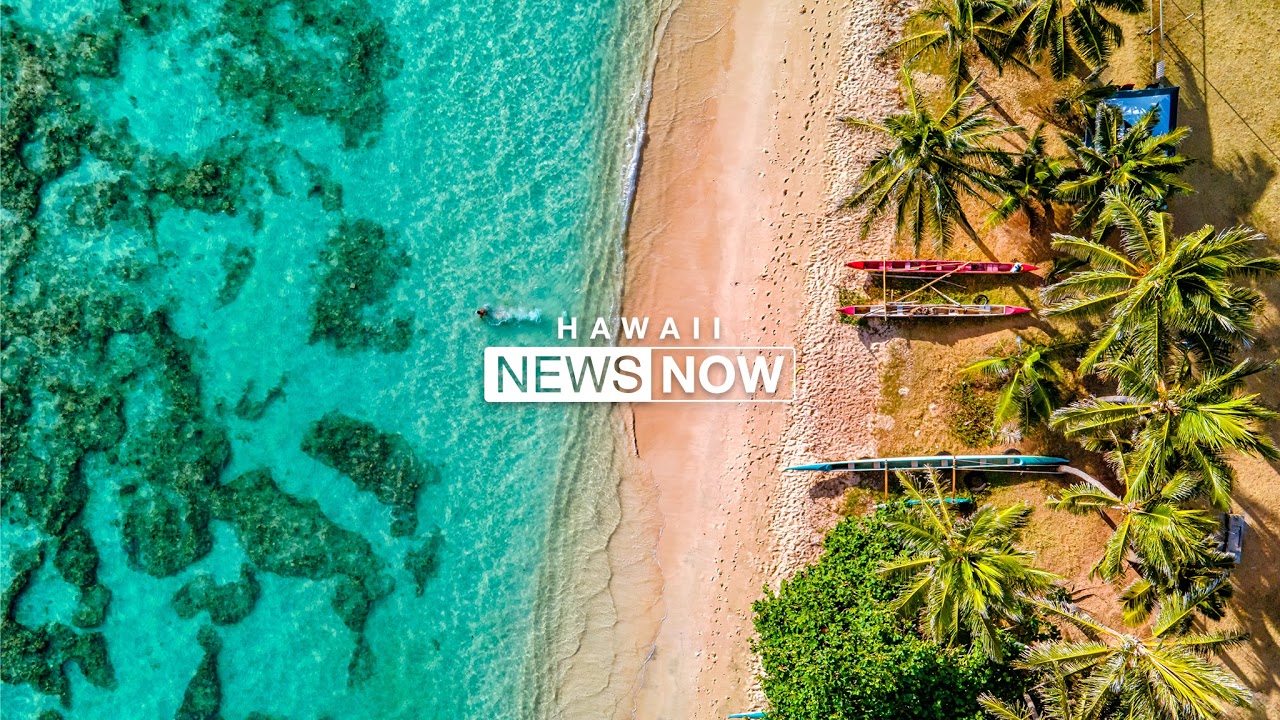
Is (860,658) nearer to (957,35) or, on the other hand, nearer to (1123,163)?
(1123,163)

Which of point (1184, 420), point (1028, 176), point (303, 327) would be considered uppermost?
point (1028, 176)

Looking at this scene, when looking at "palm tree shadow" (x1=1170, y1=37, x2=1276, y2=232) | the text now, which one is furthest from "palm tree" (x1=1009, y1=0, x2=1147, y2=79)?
the text now

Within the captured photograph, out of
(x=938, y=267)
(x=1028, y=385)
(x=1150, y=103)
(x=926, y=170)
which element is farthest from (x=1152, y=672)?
(x=1150, y=103)

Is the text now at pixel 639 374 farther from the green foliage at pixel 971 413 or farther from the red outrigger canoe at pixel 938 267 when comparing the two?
the green foliage at pixel 971 413

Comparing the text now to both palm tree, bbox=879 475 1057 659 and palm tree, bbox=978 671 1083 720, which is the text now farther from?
palm tree, bbox=978 671 1083 720

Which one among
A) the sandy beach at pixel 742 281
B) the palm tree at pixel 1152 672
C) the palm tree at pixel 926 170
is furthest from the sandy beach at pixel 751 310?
the palm tree at pixel 1152 672
